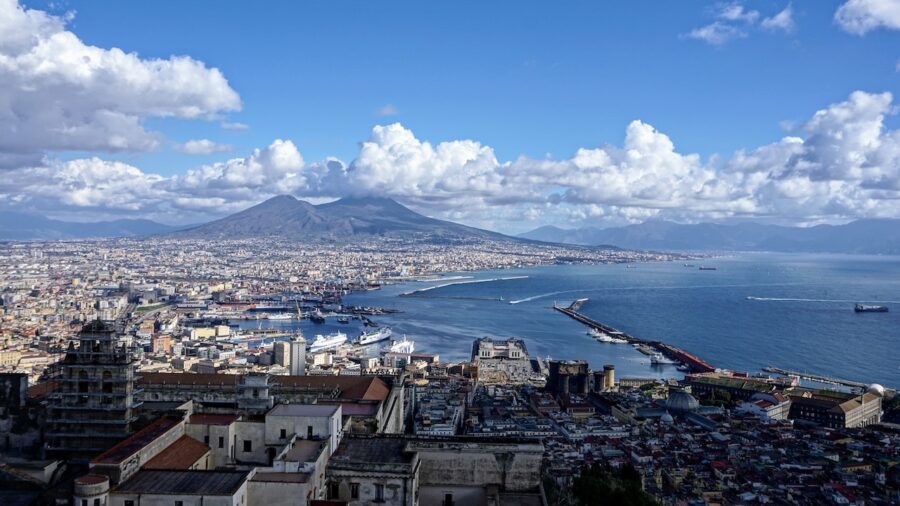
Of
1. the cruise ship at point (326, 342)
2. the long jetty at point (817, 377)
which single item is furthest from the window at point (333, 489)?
the cruise ship at point (326, 342)

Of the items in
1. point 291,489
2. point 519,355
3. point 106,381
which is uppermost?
point 106,381

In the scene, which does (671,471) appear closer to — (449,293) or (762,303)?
(762,303)

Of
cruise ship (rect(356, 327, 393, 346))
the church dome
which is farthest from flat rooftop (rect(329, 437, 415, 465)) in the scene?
cruise ship (rect(356, 327, 393, 346))

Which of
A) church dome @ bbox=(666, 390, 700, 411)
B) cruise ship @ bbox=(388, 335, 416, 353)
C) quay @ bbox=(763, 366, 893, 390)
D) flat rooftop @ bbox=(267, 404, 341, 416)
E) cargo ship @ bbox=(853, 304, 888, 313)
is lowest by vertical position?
quay @ bbox=(763, 366, 893, 390)

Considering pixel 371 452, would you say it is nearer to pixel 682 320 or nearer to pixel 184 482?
pixel 184 482

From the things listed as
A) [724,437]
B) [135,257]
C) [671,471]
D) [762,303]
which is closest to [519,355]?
[724,437]

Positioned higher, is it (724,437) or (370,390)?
(370,390)

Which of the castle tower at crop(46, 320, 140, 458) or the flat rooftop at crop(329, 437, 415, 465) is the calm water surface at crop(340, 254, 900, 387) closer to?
the flat rooftop at crop(329, 437, 415, 465)
